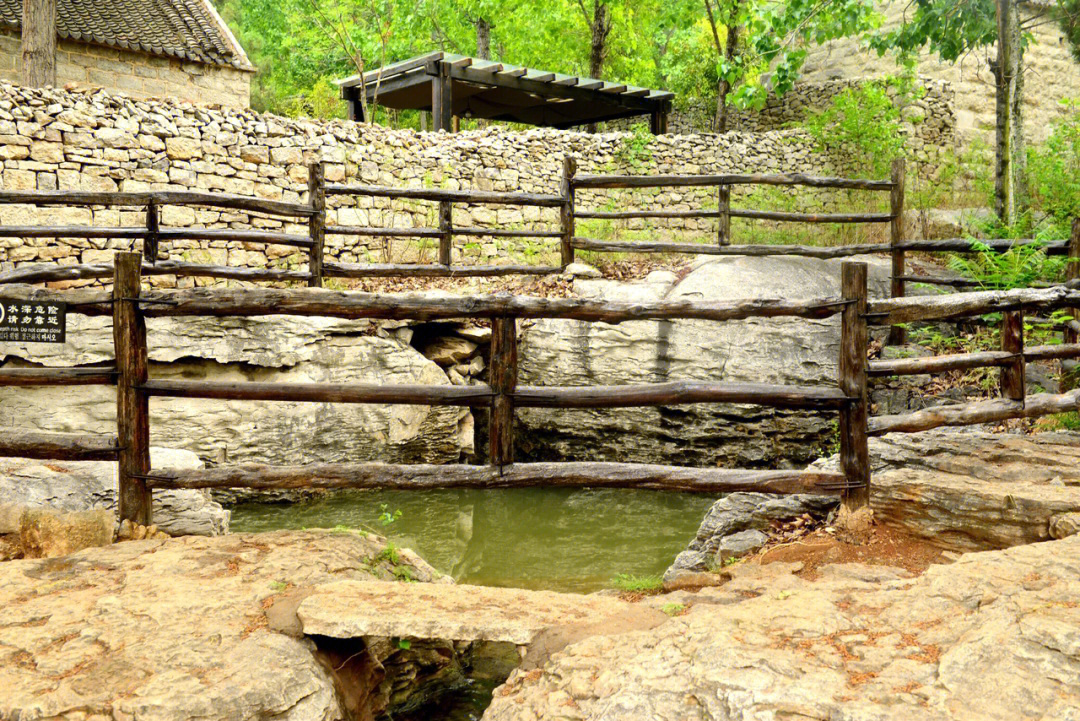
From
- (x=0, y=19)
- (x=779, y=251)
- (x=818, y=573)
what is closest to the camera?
(x=818, y=573)

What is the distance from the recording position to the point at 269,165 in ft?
33.9

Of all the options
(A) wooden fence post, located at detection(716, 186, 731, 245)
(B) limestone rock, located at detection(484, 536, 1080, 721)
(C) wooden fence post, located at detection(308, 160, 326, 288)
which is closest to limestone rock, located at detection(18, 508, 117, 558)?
(B) limestone rock, located at detection(484, 536, 1080, 721)

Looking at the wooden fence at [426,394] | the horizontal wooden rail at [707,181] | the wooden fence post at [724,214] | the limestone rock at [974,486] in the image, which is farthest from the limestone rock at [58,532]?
the wooden fence post at [724,214]

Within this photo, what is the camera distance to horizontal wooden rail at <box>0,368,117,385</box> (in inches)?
160

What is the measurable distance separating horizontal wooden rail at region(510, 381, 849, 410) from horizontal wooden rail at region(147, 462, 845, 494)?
1.04 feet

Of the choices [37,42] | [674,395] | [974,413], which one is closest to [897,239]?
[974,413]

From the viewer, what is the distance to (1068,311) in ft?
23.6

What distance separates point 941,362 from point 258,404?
5145mm

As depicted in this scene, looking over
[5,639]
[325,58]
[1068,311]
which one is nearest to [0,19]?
[325,58]

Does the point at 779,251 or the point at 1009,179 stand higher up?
the point at 1009,179

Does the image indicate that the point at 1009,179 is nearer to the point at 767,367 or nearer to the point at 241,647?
the point at 767,367

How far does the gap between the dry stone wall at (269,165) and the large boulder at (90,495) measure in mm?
4900

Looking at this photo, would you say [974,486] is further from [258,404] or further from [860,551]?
[258,404]

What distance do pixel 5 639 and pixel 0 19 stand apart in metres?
14.3
